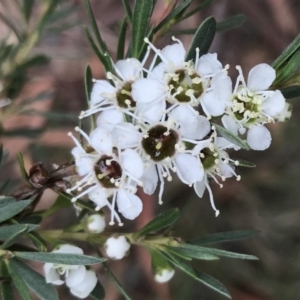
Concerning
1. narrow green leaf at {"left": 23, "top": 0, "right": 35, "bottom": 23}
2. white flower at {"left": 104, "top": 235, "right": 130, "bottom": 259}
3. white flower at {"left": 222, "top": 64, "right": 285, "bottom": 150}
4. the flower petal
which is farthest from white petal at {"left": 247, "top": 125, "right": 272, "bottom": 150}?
narrow green leaf at {"left": 23, "top": 0, "right": 35, "bottom": 23}

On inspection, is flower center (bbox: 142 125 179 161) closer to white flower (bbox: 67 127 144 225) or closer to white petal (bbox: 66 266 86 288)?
white flower (bbox: 67 127 144 225)

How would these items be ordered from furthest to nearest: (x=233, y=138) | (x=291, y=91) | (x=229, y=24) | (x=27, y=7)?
(x=27, y=7) < (x=229, y=24) < (x=291, y=91) < (x=233, y=138)

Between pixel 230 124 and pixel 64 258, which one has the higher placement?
pixel 230 124

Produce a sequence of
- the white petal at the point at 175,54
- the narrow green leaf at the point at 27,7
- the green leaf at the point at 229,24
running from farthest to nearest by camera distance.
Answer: the narrow green leaf at the point at 27,7 → the green leaf at the point at 229,24 → the white petal at the point at 175,54

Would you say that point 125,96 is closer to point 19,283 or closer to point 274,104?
point 274,104

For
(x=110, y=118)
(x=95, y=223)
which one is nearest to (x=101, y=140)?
(x=110, y=118)

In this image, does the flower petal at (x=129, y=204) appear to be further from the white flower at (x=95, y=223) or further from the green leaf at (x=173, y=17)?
the green leaf at (x=173, y=17)

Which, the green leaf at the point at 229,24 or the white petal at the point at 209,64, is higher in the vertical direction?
the white petal at the point at 209,64

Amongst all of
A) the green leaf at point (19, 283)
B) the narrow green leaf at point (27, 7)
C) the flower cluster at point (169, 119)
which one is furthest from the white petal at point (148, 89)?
the narrow green leaf at point (27, 7)
